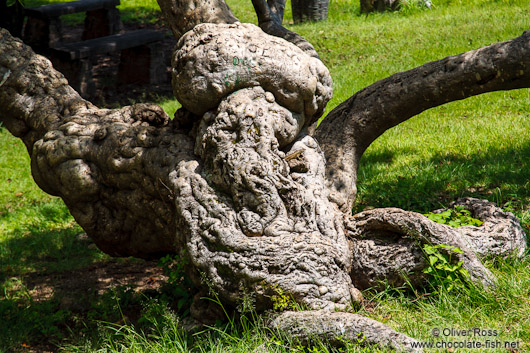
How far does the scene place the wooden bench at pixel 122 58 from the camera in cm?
1122

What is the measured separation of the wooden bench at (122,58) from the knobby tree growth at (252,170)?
624 cm

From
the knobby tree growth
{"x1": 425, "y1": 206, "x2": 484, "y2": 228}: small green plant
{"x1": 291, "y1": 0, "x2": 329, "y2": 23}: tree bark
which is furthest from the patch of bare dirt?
{"x1": 425, "y1": 206, "x2": 484, "y2": 228}: small green plant

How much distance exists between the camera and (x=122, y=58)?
12664 millimetres

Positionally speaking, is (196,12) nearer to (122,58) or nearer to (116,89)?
(116,89)

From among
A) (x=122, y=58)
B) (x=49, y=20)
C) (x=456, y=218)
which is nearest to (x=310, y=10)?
(x=122, y=58)

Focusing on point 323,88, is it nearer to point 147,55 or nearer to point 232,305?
point 232,305

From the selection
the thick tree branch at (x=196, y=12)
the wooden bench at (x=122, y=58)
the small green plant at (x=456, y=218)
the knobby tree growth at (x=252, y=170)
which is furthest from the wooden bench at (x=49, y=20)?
the small green plant at (x=456, y=218)

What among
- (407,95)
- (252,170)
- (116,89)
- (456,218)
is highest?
(407,95)

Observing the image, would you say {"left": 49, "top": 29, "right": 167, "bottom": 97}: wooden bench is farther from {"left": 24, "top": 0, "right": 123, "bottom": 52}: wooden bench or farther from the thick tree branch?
the thick tree branch

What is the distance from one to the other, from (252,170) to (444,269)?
4.82 ft

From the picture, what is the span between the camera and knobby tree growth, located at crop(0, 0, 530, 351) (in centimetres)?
373

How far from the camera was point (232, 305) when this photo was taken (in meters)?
3.79

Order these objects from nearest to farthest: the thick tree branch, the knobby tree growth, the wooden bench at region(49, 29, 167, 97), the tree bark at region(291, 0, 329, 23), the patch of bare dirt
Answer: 1. the knobby tree growth
2. the thick tree branch
3. the wooden bench at region(49, 29, 167, 97)
4. the patch of bare dirt
5. the tree bark at region(291, 0, 329, 23)

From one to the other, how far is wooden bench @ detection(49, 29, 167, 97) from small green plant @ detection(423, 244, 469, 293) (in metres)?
8.93
